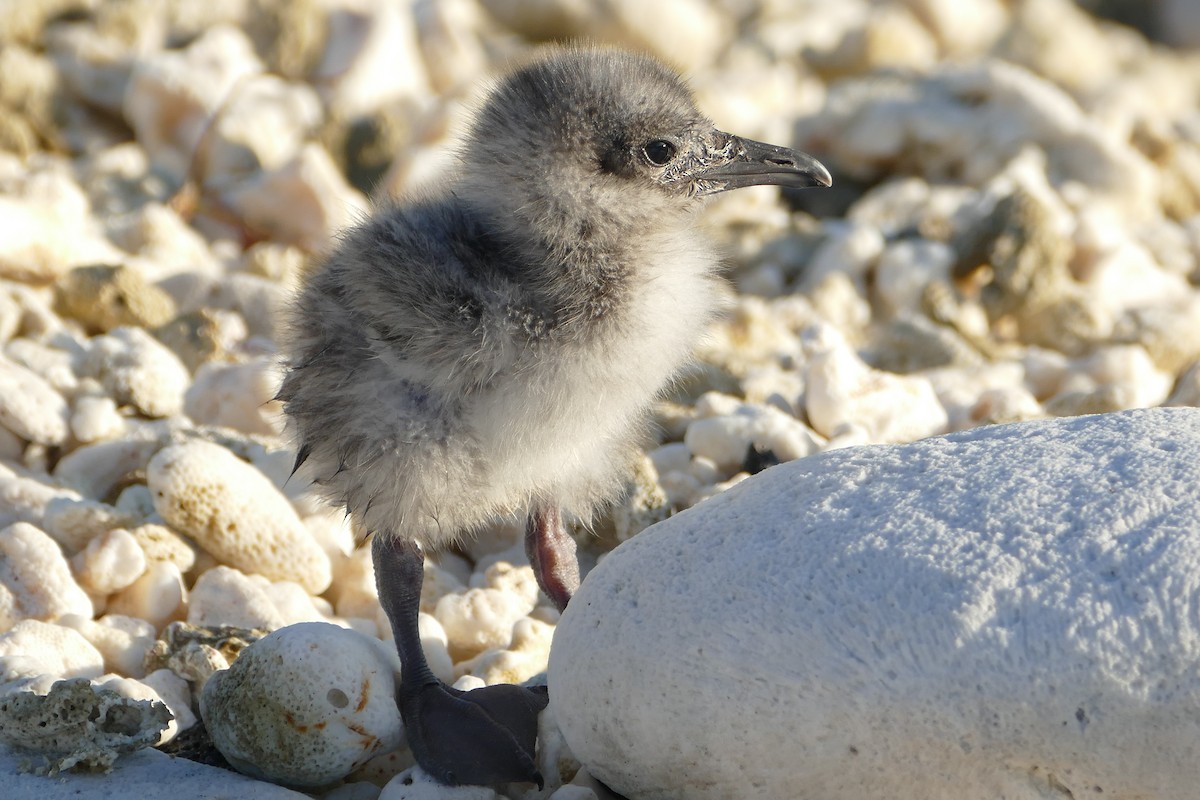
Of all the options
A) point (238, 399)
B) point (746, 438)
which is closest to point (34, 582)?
point (238, 399)

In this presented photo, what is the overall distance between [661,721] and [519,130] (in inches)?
52.3

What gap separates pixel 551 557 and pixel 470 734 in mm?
674

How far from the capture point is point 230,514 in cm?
365

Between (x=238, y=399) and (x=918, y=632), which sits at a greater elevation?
(x=918, y=632)

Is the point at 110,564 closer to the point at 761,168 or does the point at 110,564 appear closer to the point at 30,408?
the point at 30,408

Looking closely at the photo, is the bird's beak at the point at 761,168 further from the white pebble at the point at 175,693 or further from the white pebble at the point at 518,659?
the white pebble at the point at 175,693

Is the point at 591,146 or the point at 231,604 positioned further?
the point at 231,604

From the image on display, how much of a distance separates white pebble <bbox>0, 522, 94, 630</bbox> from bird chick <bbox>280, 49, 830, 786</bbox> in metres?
0.67

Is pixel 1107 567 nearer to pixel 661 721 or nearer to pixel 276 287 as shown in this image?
pixel 661 721

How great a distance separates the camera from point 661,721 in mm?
2678

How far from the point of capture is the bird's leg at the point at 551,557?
11.5 feet

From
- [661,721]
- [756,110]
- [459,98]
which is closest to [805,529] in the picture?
[661,721]

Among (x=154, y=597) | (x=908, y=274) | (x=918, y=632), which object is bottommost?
(x=908, y=274)

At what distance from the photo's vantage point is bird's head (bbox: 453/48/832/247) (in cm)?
310
